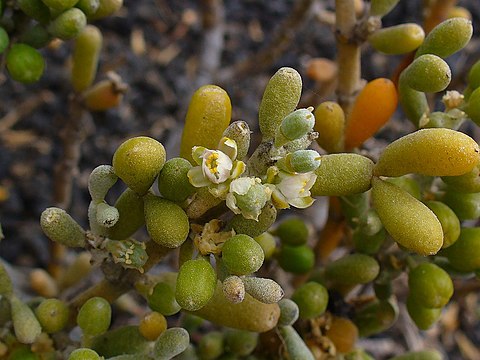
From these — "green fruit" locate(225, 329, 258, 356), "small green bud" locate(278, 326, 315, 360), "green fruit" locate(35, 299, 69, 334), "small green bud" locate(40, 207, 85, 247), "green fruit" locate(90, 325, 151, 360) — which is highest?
"small green bud" locate(40, 207, 85, 247)

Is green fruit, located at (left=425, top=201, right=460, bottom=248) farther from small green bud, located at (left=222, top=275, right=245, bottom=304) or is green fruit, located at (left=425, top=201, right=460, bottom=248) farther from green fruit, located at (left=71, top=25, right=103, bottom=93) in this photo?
green fruit, located at (left=71, top=25, right=103, bottom=93)

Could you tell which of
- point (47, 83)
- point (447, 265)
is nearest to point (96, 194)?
point (447, 265)

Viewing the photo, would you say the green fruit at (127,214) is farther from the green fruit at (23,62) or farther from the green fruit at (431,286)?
the green fruit at (431,286)

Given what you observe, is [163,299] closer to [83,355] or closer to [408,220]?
[83,355]

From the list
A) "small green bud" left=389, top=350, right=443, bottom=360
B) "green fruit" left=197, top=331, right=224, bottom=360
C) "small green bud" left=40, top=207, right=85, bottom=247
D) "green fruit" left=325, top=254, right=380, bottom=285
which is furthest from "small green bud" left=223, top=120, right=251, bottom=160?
"small green bud" left=389, top=350, right=443, bottom=360

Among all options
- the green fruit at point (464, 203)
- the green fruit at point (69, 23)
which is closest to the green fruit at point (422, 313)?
the green fruit at point (464, 203)

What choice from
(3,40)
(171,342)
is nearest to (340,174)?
(171,342)
